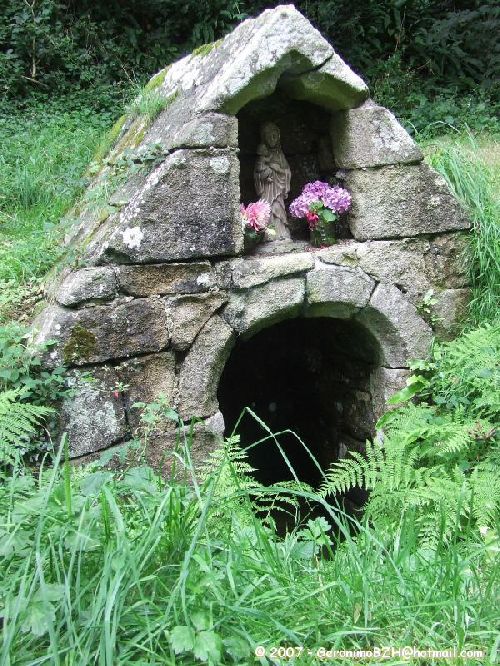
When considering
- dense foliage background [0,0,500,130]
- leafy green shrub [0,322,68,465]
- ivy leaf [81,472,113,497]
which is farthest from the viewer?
dense foliage background [0,0,500,130]

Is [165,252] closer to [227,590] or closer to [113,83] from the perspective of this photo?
[227,590]

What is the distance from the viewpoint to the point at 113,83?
7.76 meters

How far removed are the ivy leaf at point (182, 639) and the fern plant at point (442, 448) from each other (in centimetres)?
131

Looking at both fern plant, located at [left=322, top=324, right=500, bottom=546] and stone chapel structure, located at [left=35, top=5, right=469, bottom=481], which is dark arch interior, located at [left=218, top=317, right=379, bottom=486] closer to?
stone chapel structure, located at [left=35, top=5, right=469, bottom=481]

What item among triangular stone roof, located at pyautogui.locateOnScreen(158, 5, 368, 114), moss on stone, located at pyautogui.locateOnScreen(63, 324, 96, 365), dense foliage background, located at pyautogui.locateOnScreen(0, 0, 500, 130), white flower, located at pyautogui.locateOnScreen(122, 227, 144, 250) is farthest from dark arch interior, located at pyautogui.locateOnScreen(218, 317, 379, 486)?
dense foliage background, located at pyautogui.locateOnScreen(0, 0, 500, 130)

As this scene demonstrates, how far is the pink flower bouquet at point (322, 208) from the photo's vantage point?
368 centimetres

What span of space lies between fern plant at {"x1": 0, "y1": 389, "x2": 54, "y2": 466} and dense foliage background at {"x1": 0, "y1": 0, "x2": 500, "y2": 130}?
5.53m

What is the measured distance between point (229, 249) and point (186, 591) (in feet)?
6.45

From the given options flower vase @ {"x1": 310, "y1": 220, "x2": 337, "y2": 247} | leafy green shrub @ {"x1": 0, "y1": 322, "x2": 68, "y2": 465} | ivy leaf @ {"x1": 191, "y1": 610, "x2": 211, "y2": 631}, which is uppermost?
flower vase @ {"x1": 310, "y1": 220, "x2": 337, "y2": 247}

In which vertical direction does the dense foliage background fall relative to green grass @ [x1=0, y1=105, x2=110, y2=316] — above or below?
above

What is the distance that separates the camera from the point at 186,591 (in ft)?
5.63

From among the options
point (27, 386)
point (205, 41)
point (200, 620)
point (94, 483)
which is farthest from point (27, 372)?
point (205, 41)

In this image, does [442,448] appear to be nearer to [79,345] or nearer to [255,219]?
[255,219]

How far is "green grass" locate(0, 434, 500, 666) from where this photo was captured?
5.13ft
